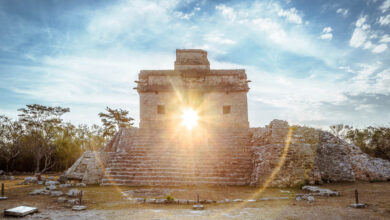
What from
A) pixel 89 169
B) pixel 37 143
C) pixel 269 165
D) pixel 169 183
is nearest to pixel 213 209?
pixel 169 183

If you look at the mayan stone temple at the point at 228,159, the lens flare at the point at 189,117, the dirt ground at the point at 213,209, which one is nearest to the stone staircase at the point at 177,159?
the mayan stone temple at the point at 228,159

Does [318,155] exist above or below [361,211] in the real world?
above

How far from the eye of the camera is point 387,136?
13.6m

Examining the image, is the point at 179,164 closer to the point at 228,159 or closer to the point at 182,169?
the point at 182,169

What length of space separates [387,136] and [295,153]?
26.3ft

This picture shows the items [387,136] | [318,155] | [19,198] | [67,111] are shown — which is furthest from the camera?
[67,111]

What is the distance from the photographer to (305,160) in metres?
9.95

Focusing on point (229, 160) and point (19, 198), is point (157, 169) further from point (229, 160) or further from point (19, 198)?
point (19, 198)

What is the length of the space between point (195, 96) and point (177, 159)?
31.2 feet

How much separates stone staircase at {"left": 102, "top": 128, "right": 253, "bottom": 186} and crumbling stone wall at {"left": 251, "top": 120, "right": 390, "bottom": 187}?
94 cm

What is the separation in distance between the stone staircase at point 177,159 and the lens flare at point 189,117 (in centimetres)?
527

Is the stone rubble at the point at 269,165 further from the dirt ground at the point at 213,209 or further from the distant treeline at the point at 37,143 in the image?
the distant treeline at the point at 37,143

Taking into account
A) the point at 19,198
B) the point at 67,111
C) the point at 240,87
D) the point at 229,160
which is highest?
the point at 240,87

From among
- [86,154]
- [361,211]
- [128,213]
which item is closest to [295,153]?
[361,211]
